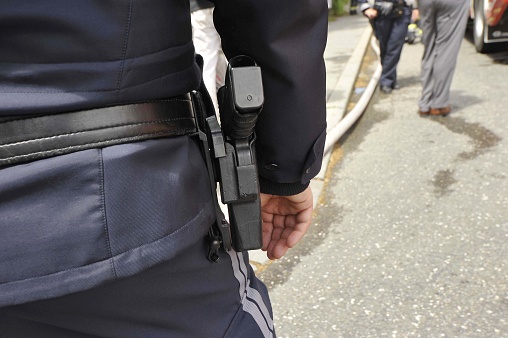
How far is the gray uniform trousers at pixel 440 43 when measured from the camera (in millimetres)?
4973

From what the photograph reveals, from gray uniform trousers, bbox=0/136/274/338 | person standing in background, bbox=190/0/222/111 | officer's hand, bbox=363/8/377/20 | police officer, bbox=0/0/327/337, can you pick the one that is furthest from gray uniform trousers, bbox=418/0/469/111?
gray uniform trousers, bbox=0/136/274/338

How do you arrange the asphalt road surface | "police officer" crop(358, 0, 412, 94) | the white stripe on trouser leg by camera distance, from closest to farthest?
the white stripe on trouser leg
the asphalt road surface
"police officer" crop(358, 0, 412, 94)

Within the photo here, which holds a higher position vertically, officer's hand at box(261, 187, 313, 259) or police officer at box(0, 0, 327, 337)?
police officer at box(0, 0, 327, 337)

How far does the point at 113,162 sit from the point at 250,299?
18.9 inches

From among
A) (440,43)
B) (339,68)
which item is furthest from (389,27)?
(339,68)

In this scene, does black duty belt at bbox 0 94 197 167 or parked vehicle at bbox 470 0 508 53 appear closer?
black duty belt at bbox 0 94 197 167

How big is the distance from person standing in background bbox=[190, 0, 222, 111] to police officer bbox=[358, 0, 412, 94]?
2652mm

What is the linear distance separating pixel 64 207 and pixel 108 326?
240 millimetres

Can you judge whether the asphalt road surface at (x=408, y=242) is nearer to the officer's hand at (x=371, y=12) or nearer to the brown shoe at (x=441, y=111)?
the brown shoe at (x=441, y=111)

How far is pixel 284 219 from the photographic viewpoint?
1.43 meters

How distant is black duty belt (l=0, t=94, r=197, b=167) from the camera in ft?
2.77

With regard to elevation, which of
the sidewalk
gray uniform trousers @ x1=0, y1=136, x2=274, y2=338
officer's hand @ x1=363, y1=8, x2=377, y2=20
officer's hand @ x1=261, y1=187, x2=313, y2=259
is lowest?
the sidewalk

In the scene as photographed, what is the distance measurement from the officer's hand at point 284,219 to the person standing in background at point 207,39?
109 inches

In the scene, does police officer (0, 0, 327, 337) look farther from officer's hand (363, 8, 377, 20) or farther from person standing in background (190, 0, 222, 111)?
officer's hand (363, 8, 377, 20)
